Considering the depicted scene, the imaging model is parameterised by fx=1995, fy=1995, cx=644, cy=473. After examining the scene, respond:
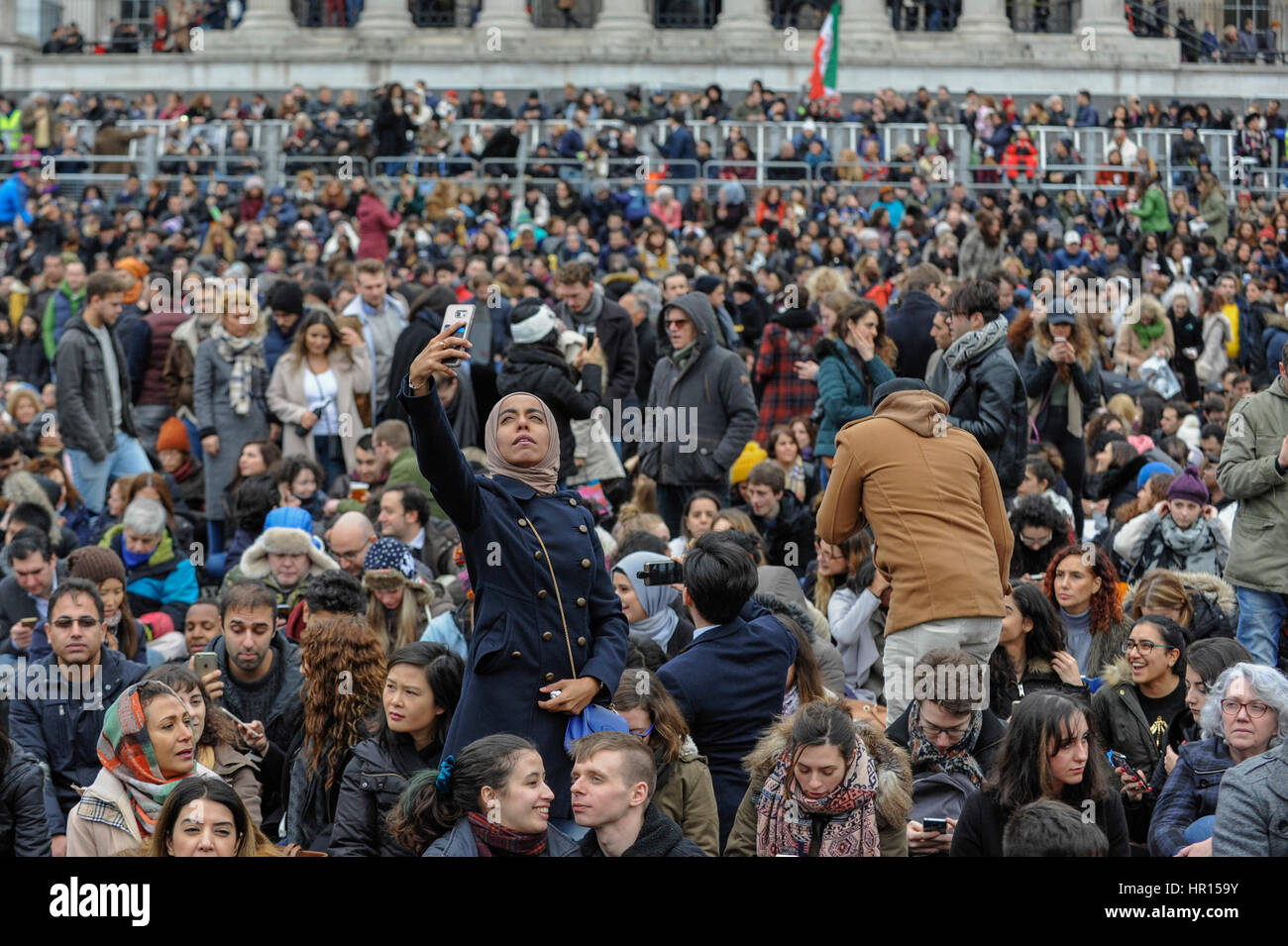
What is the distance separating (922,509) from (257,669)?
343cm

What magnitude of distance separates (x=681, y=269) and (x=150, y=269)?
6401 mm

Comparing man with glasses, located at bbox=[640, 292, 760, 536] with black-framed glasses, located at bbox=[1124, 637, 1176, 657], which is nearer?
black-framed glasses, located at bbox=[1124, 637, 1176, 657]

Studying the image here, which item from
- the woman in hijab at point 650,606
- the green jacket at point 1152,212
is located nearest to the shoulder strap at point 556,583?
the woman in hijab at point 650,606

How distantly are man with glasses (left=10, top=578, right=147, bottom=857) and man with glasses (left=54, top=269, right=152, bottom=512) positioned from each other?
18.2 ft

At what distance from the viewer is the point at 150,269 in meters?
22.2

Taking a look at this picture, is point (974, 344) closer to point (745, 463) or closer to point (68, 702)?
point (745, 463)

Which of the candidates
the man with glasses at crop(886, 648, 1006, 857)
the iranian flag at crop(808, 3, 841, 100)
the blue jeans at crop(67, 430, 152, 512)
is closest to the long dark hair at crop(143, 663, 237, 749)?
the man with glasses at crop(886, 648, 1006, 857)

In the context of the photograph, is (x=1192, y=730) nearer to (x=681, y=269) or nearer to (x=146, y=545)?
(x=146, y=545)

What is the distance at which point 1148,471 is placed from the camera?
1359cm

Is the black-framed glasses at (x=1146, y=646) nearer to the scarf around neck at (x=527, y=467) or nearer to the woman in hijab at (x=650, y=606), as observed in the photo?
the woman in hijab at (x=650, y=606)

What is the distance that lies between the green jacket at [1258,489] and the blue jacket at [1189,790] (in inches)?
91.4

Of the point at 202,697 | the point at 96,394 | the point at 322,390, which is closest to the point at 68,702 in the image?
the point at 202,697

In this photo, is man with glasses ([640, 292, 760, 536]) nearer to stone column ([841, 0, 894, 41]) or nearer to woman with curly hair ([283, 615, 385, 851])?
woman with curly hair ([283, 615, 385, 851])

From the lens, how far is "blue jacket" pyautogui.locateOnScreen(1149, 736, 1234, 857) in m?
8.08
